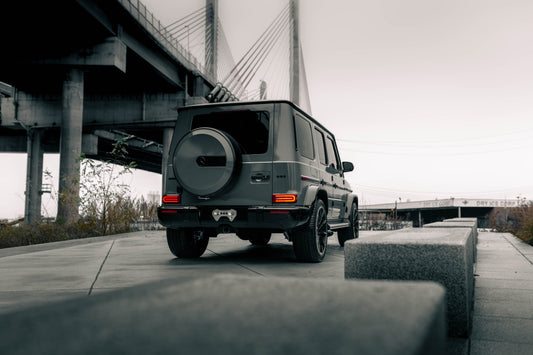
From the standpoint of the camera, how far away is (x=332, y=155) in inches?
327

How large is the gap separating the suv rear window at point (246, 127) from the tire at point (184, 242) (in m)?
1.48

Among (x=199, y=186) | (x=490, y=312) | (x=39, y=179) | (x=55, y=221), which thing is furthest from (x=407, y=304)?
(x=39, y=179)

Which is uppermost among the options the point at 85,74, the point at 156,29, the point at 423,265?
the point at 156,29

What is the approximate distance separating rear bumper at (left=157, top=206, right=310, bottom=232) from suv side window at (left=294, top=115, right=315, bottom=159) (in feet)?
2.87

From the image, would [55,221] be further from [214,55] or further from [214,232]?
[214,55]

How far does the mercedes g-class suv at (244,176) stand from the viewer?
5.77m

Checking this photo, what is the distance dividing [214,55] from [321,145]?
2835cm

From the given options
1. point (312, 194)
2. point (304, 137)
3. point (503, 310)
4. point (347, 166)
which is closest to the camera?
point (503, 310)

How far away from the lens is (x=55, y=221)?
12.8 meters

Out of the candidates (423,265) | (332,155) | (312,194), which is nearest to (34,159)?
(332,155)

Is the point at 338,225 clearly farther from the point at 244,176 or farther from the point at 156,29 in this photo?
the point at 156,29

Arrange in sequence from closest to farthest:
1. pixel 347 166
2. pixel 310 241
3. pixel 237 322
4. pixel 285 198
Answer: pixel 237 322, pixel 285 198, pixel 310 241, pixel 347 166

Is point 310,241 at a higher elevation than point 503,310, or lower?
higher

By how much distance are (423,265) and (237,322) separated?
2009 millimetres
